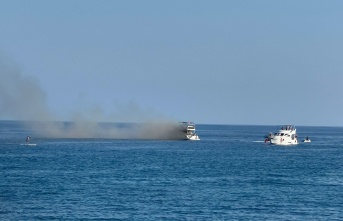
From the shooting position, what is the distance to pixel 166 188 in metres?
92.4

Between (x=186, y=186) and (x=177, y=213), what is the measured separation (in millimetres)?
22352

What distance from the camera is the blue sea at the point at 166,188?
2886 inches

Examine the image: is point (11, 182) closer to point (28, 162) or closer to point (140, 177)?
point (140, 177)

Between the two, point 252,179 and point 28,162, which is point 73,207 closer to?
point 252,179

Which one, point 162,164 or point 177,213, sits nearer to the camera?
point 177,213

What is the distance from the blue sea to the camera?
241 feet

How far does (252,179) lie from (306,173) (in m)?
15.9

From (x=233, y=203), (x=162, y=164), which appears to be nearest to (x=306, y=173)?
(x=162, y=164)

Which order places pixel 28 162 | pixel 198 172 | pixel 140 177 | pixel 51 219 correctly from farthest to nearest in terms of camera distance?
pixel 28 162 < pixel 198 172 < pixel 140 177 < pixel 51 219

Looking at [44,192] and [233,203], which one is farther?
[44,192]

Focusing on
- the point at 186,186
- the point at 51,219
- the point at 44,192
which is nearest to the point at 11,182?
the point at 44,192

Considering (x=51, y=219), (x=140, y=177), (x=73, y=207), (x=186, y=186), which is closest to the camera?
(x=51, y=219)

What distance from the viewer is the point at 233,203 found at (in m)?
80.1

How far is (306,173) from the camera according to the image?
4678 inches
